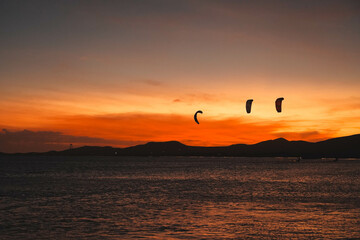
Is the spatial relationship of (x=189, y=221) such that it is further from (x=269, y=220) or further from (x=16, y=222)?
(x=16, y=222)

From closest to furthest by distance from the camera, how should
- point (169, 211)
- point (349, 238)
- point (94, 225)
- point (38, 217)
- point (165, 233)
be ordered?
point (349, 238) < point (165, 233) < point (94, 225) < point (38, 217) < point (169, 211)

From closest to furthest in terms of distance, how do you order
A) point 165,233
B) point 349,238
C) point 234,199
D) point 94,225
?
point 349,238 → point 165,233 → point 94,225 → point 234,199

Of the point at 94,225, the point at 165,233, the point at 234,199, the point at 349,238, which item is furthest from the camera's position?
the point at 234,199

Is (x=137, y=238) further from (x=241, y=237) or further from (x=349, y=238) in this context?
(x=349, y=238)

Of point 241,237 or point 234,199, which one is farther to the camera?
point 234,199

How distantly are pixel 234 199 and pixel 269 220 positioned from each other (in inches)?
446

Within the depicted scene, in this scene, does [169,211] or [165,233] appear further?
[169,211]

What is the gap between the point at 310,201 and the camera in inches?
1248

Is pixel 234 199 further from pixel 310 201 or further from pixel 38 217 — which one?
pixel 38 217

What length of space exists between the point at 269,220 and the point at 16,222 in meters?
14.3

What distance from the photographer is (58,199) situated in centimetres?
3412

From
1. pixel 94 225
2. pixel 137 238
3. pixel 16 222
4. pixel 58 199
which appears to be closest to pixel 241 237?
pixel 137 238

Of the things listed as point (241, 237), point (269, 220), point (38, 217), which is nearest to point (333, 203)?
point (269, 220)

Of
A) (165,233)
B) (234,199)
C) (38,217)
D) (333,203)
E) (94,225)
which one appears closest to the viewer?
(165,233)
